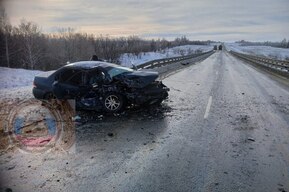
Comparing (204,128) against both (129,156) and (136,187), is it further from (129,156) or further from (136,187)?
(136,187)

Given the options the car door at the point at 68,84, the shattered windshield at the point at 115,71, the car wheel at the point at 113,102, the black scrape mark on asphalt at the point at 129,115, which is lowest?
the black scrape mark on asphalt at the point at 129,115

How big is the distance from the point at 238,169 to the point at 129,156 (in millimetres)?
1941

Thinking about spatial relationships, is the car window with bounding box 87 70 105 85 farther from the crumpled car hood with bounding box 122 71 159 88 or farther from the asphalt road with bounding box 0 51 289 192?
the asphalt road with bounding box 0 51 289 192

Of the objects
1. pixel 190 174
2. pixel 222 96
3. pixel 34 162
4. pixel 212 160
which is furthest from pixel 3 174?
pixel 222 96

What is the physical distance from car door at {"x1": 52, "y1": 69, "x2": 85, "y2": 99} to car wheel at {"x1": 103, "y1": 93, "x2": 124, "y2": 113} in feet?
2.82

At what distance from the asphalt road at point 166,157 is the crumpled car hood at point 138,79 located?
89 centimetres

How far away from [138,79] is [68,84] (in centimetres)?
220

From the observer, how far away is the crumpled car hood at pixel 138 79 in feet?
30.6

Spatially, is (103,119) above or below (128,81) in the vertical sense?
below

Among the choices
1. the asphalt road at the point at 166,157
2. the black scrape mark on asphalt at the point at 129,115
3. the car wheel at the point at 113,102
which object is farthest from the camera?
the car wheel at the point at 113,102

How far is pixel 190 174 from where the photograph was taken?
4.88m

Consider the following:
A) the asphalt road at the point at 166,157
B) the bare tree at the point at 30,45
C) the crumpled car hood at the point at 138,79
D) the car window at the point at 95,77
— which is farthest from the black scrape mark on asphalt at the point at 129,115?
the bare tree at the point at 30,45

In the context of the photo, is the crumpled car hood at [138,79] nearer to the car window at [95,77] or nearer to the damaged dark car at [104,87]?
Result: the damaged dark car at [104,87]

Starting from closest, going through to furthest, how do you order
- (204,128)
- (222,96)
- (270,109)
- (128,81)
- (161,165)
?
(161,165) → (204,128) → (128,81) → (270,109) → (222,96)
